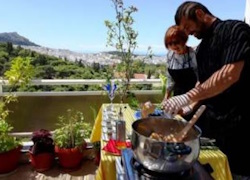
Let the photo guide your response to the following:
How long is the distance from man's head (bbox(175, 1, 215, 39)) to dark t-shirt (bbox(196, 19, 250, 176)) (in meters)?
0.04

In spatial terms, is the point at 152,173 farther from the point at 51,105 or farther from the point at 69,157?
the point at 51,105

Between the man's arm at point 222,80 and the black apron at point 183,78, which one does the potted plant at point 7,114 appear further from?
the man's arm at point 222,80

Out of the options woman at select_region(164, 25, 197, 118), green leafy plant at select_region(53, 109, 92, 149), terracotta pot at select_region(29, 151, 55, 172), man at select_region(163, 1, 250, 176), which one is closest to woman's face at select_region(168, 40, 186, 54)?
woman at select_region(164, 25, 197, 118)

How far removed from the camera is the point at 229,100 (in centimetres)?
146

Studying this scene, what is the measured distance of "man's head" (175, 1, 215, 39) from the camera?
1.51m

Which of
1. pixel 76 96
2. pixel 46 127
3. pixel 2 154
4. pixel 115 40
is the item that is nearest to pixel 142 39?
pixel 115 40

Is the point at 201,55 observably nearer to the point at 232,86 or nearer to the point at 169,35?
the point at 232,86

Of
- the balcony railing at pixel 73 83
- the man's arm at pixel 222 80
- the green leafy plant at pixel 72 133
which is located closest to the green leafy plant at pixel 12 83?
the balcony railing at pixel 73 83

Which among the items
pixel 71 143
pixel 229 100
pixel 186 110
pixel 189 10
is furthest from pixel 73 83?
pixel 229 100

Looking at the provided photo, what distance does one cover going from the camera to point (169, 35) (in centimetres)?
206

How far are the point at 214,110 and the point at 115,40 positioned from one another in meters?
1.91

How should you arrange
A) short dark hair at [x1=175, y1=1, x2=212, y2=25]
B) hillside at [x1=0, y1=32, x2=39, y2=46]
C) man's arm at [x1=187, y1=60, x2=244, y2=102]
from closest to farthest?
1. man's arm at [x1=187, y1=60, x2=244, y2=102]
2. short dark hair at [x1=175, y1=1, x2=212, y2=25]
3. hillside at [x1=0, y1=32, x2=39, y2=46]

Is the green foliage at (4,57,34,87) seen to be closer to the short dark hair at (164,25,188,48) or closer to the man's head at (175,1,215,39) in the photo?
the short dark hair at (164,25,188,48)

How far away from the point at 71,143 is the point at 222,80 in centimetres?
197
